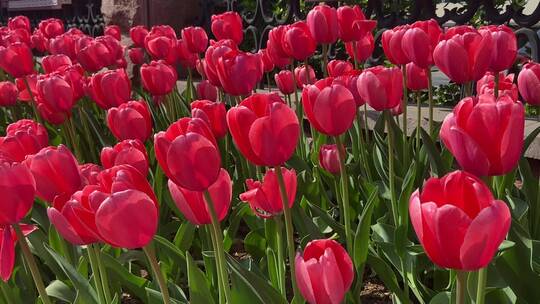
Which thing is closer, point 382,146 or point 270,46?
point 382,146

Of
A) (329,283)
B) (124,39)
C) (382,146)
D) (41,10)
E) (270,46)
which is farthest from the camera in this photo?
(41,10)

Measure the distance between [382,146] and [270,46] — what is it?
1.79 feet

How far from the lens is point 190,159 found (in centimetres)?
105

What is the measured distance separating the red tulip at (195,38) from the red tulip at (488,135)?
191cm

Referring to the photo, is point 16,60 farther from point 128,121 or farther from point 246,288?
point 246,288

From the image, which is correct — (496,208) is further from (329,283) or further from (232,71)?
(232,71)

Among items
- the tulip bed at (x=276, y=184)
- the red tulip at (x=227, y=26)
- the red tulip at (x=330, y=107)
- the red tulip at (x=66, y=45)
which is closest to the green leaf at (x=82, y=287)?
the tulip bed at (x=276, y=184)

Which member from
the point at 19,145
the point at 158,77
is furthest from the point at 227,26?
the point at 19,145

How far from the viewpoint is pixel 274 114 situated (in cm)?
117

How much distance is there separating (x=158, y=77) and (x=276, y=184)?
1.21 meters

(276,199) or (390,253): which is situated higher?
(276,199)

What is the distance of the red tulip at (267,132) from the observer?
3.83 ft

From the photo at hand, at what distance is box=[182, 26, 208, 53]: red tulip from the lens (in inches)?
112

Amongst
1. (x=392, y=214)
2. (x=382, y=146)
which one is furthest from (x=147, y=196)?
(x=382, y=146)
